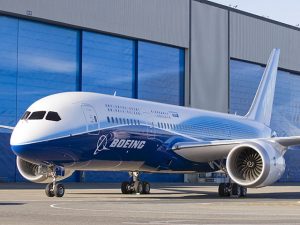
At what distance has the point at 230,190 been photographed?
26797 millimetres

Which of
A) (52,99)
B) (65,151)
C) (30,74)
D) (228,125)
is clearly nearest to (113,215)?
(65,151)

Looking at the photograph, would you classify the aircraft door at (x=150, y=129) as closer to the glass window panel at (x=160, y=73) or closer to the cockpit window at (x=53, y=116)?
the cockpit window at (x=53, y=116)

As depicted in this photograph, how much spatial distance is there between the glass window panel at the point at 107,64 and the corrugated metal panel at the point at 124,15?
1019 millimetres

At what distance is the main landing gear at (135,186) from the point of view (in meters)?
26.3

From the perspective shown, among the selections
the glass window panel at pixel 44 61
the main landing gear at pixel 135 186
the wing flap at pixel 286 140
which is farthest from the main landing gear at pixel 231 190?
the glass window panel at pixel 44 61

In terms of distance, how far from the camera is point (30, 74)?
43594mm

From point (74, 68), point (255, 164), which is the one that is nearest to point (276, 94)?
point (74, 68)

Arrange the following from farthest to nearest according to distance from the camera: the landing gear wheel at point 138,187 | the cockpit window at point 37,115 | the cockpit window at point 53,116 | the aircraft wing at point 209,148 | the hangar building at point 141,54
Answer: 1. the hangar building at point 141,54
2. the landing gear wheel at point 138,187
3. the aircraft wing at point 209,148
4. the cockpit window at point 37,115
5. the cockpit window at point 53,116

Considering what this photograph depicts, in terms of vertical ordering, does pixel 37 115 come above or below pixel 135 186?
above

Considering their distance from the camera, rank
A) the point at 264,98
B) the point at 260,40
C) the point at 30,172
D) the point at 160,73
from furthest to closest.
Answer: the point at 260,40
the point at 160,73
the point at 264,98
the point at 30,172

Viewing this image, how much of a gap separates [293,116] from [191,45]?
57.3 ft

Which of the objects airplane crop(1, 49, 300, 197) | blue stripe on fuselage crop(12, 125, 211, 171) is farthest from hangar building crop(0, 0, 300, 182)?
blue stripe on fuselage crop(12, 125, 211, 171)

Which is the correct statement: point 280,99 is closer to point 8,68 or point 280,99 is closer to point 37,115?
point 8,68

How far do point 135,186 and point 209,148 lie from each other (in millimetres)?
3291
